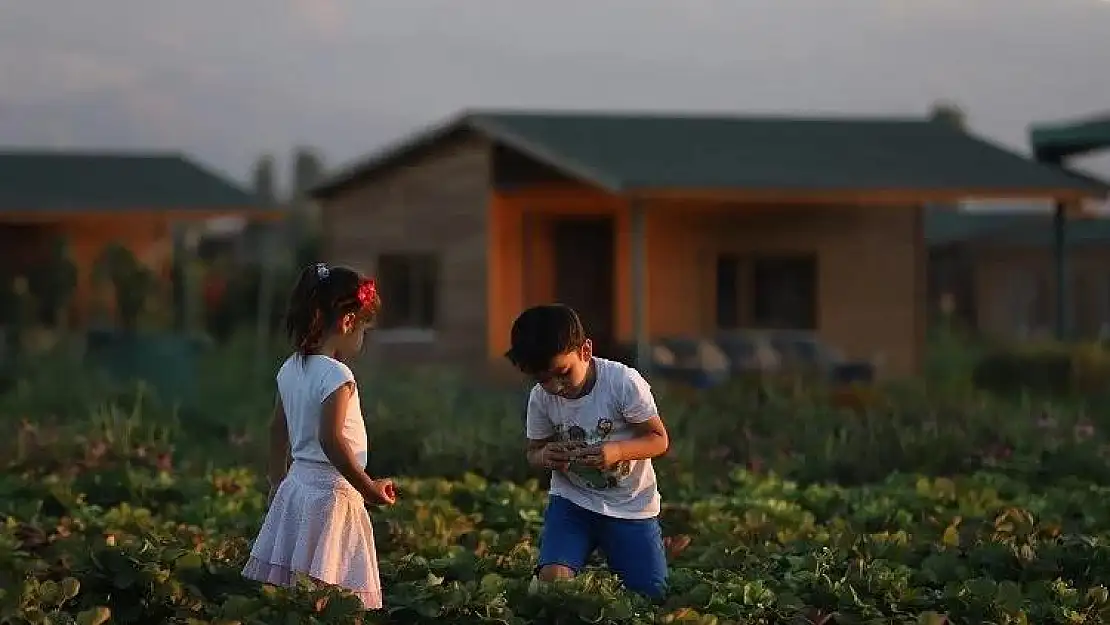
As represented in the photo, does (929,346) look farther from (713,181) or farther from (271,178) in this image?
(271,178)

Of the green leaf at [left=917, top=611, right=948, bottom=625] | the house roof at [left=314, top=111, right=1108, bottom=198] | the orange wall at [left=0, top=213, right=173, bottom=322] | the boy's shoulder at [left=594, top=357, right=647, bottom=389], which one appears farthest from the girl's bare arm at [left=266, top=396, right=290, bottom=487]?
the orange wall at [left=0, top=213, right=173, bottom=322]

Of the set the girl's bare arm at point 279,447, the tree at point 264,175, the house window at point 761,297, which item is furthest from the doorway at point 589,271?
the tree at point 264,175

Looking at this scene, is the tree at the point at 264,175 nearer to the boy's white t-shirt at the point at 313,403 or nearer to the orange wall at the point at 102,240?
the orange wall at the point at 102,240

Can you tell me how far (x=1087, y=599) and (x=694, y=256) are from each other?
14.8 meters

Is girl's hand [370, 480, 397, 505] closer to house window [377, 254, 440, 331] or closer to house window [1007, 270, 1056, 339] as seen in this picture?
house window [377, 254, 440, 331]

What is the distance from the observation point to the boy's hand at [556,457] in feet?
20.4

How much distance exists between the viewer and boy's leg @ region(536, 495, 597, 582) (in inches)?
253

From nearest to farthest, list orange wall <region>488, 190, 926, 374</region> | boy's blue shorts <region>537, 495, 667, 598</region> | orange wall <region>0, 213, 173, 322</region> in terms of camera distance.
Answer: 1. boy's blue shorts <region>537, 495, 667, 598</region>
2. orange wall <region>488, 190, 926, 374</region>
3. orange wall <region>0, 213, 173, 322</region>

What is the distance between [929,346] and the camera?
80.6 ft

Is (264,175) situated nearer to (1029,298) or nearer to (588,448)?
(1029,298)

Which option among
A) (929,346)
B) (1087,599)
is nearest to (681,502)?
(1087,599)

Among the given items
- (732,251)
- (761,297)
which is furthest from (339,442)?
(761,297)

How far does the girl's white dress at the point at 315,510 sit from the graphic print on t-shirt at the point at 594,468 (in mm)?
684

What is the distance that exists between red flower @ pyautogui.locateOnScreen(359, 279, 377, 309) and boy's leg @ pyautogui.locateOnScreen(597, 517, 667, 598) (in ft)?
3.61
